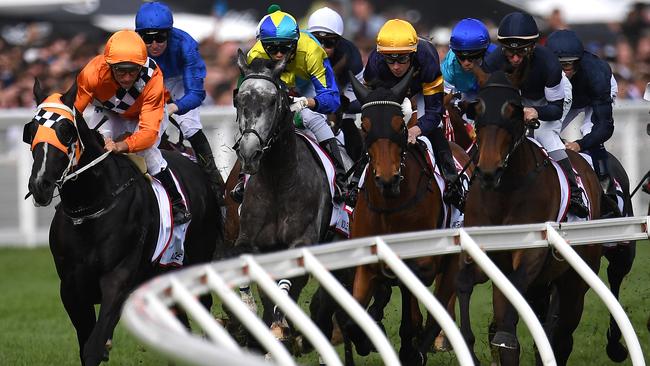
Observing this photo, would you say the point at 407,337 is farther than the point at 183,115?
No

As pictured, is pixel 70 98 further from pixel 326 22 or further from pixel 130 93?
pixel 326 22

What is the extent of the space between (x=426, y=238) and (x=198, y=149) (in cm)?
376

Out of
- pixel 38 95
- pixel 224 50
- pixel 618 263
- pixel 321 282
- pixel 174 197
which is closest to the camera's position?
pixel 321 282

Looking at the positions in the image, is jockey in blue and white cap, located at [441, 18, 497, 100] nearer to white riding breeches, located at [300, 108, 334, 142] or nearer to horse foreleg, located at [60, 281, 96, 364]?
white riding breeches, located at [300, 108, 334, 142]

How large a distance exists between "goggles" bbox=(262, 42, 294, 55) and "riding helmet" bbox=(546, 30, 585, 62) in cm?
164

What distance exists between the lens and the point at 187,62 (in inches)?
329

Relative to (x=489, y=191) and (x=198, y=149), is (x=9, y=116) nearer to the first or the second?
(x=198, y=149)

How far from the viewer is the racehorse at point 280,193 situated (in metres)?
7.08

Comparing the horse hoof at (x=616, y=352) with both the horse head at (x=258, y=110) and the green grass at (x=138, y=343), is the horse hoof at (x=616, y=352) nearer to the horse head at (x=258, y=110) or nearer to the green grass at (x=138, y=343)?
the green grass at (x=138, y=343)

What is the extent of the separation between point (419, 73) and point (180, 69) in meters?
1.67

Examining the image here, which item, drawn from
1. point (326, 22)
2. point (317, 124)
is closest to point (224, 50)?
point (326, 22)

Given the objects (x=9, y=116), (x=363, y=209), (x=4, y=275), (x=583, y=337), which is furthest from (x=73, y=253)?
(x=9, y=116)

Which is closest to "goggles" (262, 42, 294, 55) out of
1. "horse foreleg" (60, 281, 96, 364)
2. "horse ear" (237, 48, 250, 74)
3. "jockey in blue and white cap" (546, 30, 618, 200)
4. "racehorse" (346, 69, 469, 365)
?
"horse ear" (237, 48, 250, 74)

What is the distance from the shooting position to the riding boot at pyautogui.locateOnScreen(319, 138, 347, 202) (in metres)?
7.67
